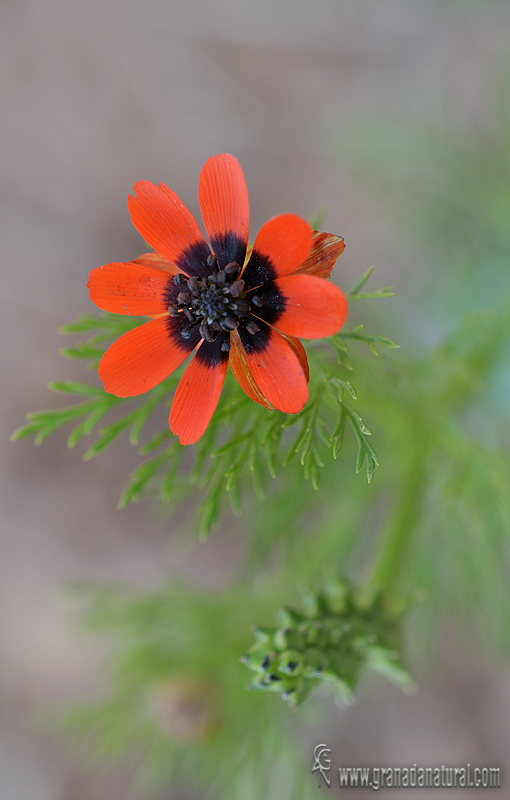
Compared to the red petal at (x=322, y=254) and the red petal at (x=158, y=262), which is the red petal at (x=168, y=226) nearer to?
the red petal at (x=158, y=262)

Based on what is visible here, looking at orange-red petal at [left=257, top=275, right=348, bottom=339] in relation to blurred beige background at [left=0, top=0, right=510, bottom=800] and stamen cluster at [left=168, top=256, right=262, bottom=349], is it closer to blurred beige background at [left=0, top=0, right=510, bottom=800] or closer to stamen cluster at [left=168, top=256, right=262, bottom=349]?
stamen cluster at [left=168, top=256, right=262, bottom=349]

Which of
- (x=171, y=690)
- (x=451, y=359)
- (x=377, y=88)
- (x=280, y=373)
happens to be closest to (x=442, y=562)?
(x=451, y=359)

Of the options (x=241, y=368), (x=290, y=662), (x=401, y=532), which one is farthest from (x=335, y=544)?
(x=241, y=368)

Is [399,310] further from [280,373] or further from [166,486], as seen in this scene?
[280,373]

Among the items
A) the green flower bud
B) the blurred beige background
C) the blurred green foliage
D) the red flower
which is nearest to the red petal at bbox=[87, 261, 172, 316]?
the red flower

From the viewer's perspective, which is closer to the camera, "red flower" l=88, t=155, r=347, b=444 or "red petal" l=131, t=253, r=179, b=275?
"red flower" l=88, t=155, r=347, b=444

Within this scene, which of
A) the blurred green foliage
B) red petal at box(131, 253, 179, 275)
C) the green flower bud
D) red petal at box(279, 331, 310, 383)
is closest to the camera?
red petal at box(279, 331, 310, 383)

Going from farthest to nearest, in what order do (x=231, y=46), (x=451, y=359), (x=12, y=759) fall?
Result: (x=231, y=46), (x=12, y=759), (x=451, y=359)
